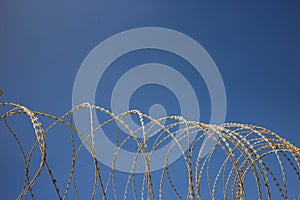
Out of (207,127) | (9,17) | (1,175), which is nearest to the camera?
(207,127)

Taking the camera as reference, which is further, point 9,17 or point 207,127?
point 9,17

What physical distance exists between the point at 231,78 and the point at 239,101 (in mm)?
289

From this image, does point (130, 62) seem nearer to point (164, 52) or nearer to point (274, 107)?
point (164, 52)

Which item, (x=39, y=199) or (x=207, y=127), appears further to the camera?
(x=39, y=199)

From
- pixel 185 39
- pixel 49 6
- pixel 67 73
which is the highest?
pixel 49 6

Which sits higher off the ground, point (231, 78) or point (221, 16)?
point (221, 16)

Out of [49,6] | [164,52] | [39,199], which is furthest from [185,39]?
[39,199]

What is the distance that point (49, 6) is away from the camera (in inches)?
196

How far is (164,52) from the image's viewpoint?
16.1 feet

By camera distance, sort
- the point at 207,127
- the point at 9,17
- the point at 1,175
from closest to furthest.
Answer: the point at 207,127 → the point at 1,175 → the point at 9,17

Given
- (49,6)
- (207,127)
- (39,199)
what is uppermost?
(49,6)

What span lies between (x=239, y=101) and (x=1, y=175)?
2.87 meters

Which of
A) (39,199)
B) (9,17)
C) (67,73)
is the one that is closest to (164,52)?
(67,73)

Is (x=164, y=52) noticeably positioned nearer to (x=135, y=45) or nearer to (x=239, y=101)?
(x=135, y=45)
